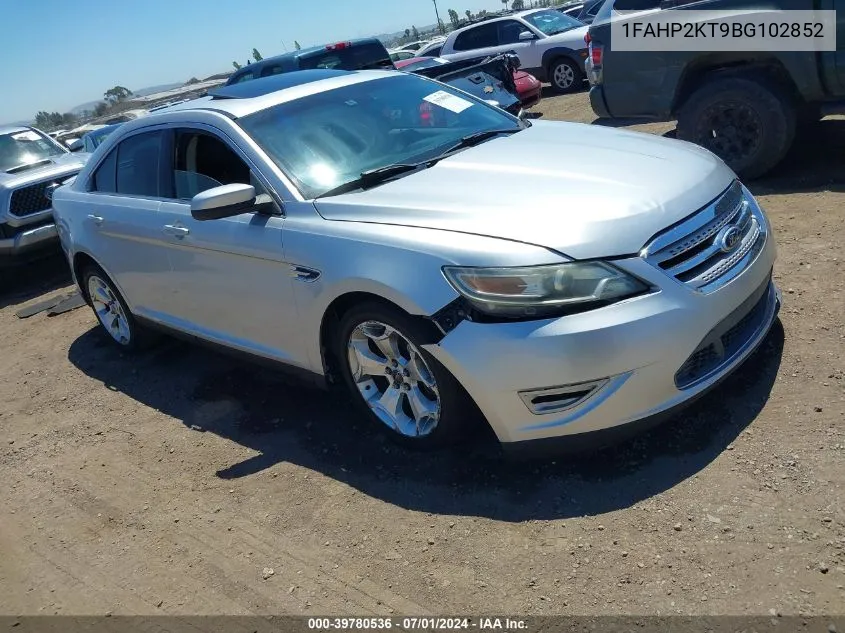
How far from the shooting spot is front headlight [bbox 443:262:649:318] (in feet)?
9.32

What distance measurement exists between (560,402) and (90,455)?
9.66ft

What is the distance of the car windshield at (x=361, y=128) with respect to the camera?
380 cm

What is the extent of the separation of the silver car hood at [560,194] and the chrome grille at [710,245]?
54 millimetres

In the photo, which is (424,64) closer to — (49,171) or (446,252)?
(49,171)

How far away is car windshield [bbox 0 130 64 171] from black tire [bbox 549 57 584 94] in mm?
8920

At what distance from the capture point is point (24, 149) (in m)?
9.81

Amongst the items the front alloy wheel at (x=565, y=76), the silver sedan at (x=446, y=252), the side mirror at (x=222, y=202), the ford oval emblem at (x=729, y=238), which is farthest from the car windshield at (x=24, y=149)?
the ford oval emblem at (x=729, y=238)

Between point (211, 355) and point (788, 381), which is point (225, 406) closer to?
point (211, 355)

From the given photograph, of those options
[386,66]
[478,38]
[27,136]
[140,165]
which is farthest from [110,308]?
[478,38]

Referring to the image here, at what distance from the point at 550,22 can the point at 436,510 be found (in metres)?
13.8

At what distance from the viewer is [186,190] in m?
4.36

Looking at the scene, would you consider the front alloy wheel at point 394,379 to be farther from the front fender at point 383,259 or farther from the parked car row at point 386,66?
the parked car row at point 386,66

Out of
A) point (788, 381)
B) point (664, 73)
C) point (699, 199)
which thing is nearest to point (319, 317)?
point (699, 199)

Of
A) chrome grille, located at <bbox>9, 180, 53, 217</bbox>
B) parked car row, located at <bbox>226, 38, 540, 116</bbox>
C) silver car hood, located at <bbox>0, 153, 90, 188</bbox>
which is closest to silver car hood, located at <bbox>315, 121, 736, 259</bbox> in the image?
parked car row, located at <bbox>226, 38, 540, 116</bbox>
